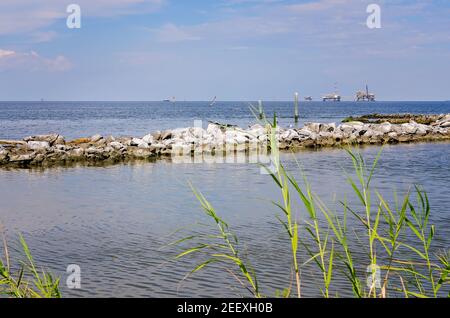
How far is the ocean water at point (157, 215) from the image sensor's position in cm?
859

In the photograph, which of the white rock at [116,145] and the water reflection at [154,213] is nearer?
the water reflection at [154,213]

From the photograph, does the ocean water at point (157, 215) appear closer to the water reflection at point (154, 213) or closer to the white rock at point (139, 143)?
the water reflection at point (154, 213)

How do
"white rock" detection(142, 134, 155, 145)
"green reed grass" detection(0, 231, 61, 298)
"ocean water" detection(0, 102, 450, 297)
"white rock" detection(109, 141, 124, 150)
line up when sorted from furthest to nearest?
"white rock" detection(142, 134, 155, 145), "white rock" detection(109, 141, 124, 150), "ocean water" detection(0, 102, 450, 297), "green reed grass" detection(0, 231, 61, 298)

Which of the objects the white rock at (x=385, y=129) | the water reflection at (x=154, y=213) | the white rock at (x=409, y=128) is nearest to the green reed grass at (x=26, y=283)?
the water reflection at (x=154, y=213)

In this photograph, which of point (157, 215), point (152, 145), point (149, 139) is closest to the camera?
point (157, 215)

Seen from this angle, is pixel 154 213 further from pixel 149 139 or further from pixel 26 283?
pixel 149 139

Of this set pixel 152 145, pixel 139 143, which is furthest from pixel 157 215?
pixel 139 143

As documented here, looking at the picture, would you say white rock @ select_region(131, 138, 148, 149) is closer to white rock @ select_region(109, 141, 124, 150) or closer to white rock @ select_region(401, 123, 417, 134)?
white rock @ select_region(109, 141, 124, 150)

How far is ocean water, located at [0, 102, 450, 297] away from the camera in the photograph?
8586 mm

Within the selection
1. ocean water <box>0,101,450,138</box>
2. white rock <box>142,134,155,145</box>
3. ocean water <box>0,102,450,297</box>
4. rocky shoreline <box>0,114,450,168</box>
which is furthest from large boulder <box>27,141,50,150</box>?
ocean water <box>0,101,450,138</box>

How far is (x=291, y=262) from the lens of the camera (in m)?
9.38

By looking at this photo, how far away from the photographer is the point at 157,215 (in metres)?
13.4

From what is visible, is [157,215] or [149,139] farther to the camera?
[149,139]

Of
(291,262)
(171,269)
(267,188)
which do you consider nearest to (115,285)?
(171,269)
